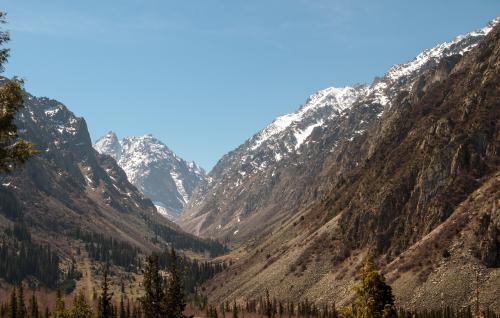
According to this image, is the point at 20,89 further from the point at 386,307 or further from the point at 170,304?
the point at 170,304

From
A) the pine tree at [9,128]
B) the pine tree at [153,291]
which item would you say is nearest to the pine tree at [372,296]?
the pine tree at [9,128]

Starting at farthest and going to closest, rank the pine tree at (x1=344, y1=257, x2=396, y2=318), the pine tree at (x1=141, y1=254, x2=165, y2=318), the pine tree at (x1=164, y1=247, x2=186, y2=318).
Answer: the pine tree at (x1=164, y1=247, x2=186, y2=318)
the pine tree at (x1=141, y1=254, x2=165, y2=318)
the pine tree at (x1=344, y1=257, x2=396, y2=318)

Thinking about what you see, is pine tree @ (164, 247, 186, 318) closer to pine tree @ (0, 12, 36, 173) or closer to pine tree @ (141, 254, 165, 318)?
pine tree @ (141, 254, 165, 318)

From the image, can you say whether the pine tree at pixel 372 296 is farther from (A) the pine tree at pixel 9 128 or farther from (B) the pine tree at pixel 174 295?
(B) the pine tree at pixel 174 295

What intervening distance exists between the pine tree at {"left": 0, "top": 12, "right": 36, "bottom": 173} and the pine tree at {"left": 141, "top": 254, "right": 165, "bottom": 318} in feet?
164

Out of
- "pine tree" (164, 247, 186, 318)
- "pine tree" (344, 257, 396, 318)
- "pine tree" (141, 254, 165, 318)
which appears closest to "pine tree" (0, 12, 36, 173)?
"pine tree" (344, 257, 396, 318)

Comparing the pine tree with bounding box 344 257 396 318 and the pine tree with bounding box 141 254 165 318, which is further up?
the pine tree with bounding box 141 254 165 318

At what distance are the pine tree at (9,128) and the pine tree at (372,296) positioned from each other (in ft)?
88.9

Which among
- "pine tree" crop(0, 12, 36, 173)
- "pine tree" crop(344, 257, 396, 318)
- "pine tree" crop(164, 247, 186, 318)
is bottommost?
"pine tree" crop(344, 257, 396, 318)

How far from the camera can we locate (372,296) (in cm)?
4281

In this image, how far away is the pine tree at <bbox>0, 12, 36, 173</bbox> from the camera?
2430cm

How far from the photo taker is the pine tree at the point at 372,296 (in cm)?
4253

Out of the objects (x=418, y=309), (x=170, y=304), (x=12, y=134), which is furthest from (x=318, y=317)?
(x=12, y=134)

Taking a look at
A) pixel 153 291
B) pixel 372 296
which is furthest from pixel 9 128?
pixel 153 291
